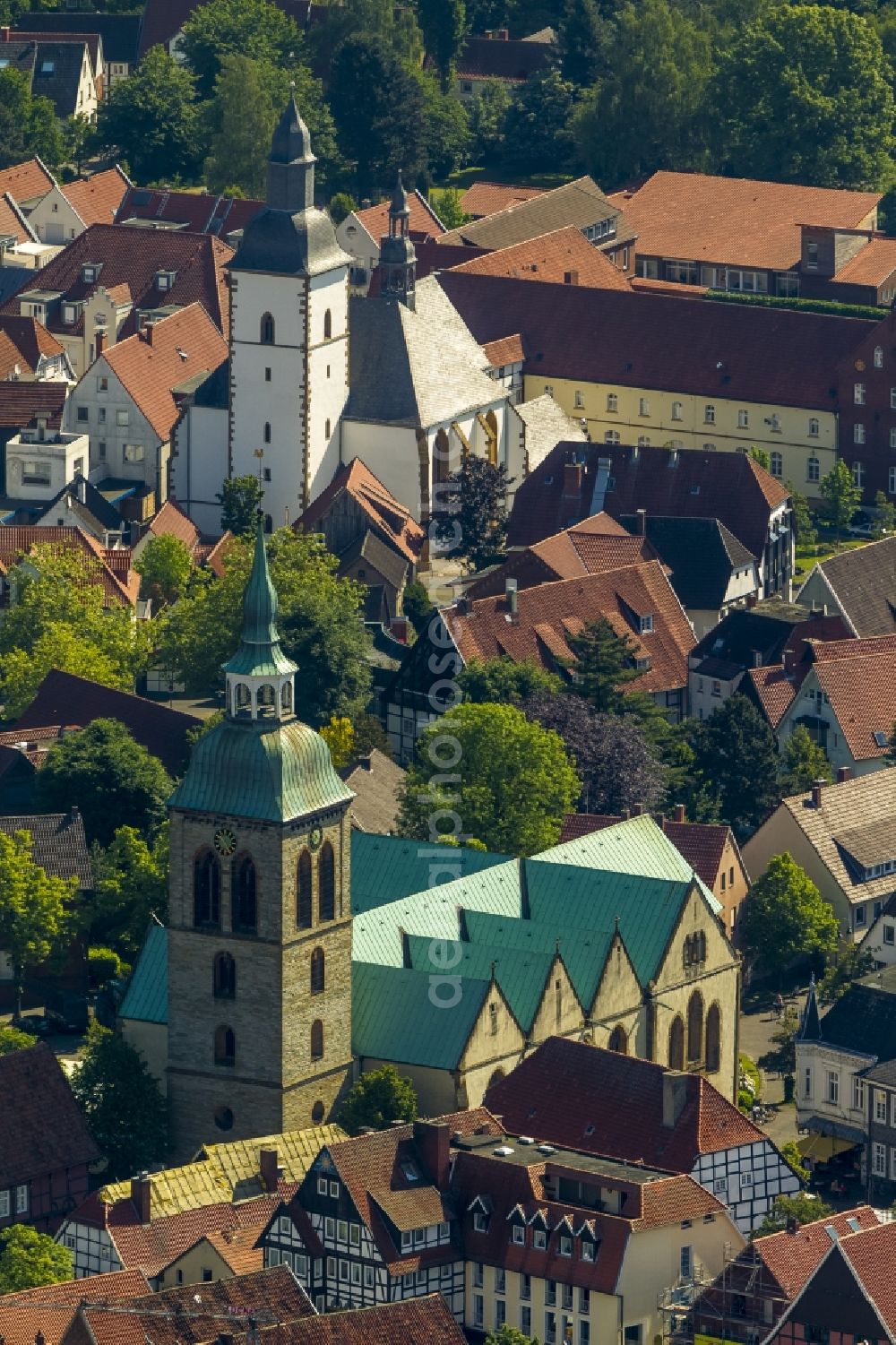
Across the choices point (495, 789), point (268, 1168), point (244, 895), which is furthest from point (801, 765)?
point (268, 1168)

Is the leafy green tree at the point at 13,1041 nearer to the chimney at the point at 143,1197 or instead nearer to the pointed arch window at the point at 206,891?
the pointed arch window at the point at 206,891

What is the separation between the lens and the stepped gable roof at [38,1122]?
156875 millimetres

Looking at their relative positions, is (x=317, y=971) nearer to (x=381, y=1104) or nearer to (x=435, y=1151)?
(x=381, y=1104)

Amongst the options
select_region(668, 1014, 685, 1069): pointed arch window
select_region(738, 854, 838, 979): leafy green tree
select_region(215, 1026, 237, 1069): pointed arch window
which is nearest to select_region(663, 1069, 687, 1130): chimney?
select_region(668, 1014, 685, 1069): pointed arch window

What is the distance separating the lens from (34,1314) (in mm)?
142250

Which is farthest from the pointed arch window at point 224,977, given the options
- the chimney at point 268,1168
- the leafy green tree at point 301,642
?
the leafy green tree at point 301,642

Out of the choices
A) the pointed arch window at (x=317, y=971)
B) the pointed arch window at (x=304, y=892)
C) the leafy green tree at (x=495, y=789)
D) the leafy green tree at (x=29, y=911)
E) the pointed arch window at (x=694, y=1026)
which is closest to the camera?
the pointed arch window at (x=304, y=892)

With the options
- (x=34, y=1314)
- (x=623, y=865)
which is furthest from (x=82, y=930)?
(x=34, y=1314)

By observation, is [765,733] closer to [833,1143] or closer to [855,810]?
[855,810]

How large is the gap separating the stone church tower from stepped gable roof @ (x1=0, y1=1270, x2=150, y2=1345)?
11778mm

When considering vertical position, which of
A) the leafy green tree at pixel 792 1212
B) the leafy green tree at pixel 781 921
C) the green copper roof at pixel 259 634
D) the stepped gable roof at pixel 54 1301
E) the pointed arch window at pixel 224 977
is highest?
the green copper roof at pixel 259 634

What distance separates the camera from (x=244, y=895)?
6107 inches

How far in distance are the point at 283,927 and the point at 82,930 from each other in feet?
69.9

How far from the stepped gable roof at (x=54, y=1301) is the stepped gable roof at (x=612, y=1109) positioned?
1483 cm
